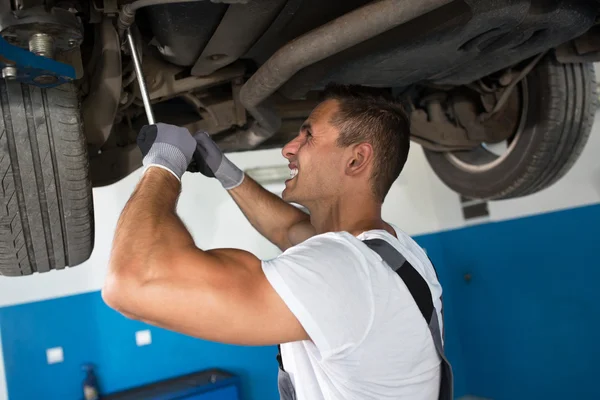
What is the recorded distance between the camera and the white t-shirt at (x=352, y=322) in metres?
0.75

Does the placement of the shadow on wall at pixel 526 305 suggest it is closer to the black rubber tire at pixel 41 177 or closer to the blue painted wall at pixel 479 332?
the blue painted wall at pixel 479 332

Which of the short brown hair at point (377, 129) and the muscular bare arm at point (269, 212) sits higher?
the short brown hair at point (377, 129)

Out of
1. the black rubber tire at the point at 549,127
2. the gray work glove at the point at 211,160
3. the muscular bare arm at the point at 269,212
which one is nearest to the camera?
the gray work glove at the point at 211,160

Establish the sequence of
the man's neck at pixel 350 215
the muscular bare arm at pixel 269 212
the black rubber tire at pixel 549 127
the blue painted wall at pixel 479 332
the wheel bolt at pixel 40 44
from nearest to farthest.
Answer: the wheel bolt at pixel 40 44 < the man's neck at pixel 350 215 < the muscular bare arm at pixel 269 212 < the black rubber tire at pixel 549 127 < the blue painted wall at pixel 479 332

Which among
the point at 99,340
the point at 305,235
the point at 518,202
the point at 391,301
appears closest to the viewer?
the point at 391,301

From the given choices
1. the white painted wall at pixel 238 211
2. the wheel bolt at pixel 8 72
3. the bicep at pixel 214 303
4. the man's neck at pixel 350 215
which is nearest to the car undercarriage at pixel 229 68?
the wheel bolt at pixel 8 72

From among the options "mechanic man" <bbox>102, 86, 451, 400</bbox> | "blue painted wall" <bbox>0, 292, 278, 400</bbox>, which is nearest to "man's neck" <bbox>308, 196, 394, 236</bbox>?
"mechanic man" <bbox>102, 86, 451, 400</bbox>

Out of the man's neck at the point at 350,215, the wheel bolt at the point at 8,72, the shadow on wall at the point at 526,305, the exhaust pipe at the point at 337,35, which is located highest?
the exhaust pipe at the point at 337,35

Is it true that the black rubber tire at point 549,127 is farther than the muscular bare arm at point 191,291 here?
Yes

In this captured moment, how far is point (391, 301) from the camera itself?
82cm

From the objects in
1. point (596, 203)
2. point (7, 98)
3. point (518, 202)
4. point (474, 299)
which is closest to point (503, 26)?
point (7, 98)

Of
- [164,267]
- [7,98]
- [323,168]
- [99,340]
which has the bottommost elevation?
[99,340]

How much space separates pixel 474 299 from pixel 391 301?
3.23 m

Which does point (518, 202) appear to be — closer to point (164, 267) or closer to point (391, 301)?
point (391, 301)
